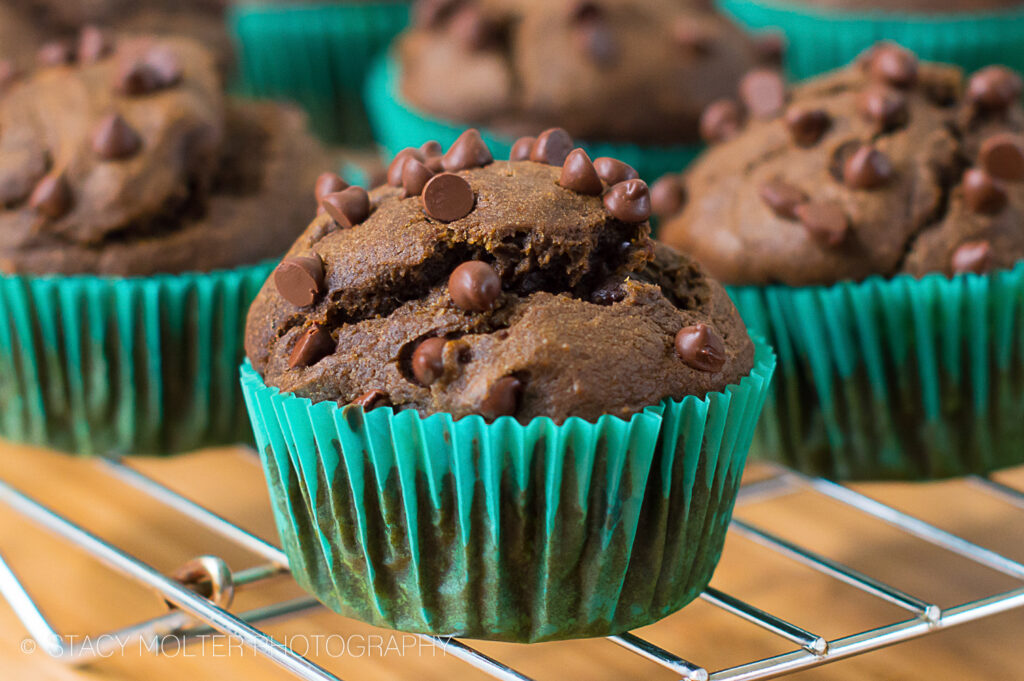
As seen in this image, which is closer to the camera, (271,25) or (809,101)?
(809,101)

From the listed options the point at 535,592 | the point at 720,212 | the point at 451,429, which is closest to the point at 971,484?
the point at 720,212

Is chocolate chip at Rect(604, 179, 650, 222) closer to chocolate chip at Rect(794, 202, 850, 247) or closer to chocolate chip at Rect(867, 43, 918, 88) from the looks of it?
chocolate chip at Rect(794, 202, 850, 247)

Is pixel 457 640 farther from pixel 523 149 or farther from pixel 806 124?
pixel 806 124

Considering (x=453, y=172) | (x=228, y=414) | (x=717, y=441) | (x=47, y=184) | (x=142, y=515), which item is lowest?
(x=142, y=515)

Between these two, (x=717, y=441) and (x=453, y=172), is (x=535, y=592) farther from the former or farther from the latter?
(x=453, y=172)

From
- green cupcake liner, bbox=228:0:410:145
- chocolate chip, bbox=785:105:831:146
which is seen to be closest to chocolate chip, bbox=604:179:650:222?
chocolate chip, bbox=785:105:831:146

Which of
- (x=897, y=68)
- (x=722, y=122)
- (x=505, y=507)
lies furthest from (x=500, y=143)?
(x=505, y=507)

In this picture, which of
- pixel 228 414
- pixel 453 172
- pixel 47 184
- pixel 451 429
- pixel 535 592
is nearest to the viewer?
pixel 451 429
